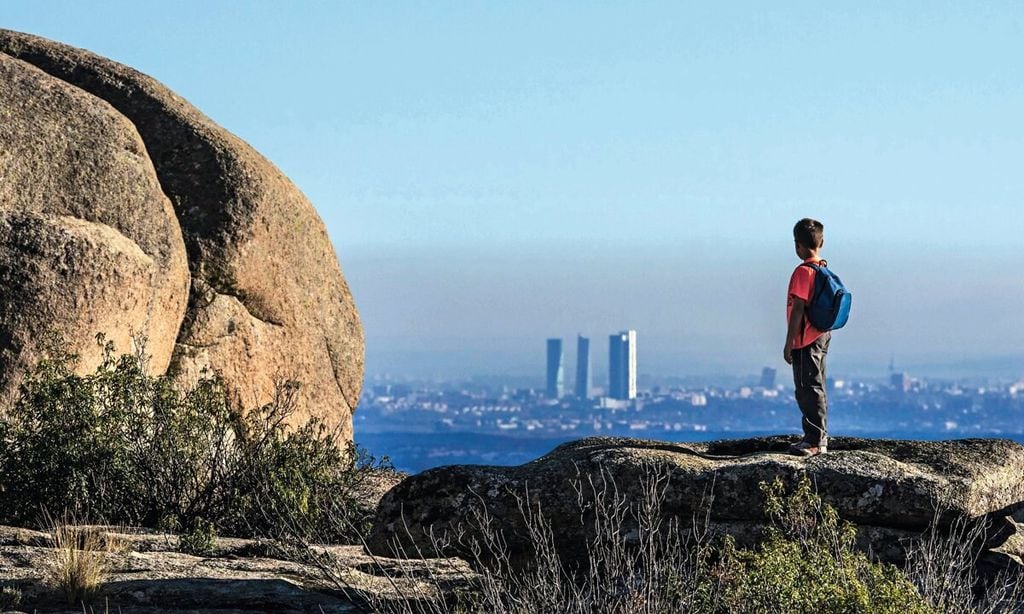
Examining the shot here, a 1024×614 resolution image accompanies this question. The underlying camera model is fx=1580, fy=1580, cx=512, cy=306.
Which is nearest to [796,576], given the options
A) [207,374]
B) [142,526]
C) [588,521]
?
→ [588,521]

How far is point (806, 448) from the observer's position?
44.3ft

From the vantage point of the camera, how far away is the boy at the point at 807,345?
13.6 meters

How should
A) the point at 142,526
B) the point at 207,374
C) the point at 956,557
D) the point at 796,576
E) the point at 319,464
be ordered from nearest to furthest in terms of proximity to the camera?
the point at 796,576
the point at 956,557
the point at 142,526
the point at 319,464
the point at 207,374

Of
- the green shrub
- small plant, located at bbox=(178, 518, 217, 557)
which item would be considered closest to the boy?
the green shrub

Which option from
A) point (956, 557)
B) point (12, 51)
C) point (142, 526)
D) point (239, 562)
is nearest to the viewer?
point (956, 557)

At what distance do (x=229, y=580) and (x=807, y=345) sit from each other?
5.25 metres

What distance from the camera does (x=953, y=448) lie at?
1361 cm

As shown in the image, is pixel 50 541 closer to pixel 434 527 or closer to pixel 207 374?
pixel 434 527

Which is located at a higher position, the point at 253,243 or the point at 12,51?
the point at 12,51

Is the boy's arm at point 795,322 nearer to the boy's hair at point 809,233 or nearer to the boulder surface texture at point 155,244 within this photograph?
the boy's hair at point 809,233

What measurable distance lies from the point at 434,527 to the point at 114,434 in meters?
5.13

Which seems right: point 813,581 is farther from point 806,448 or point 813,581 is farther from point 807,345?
point 807,345

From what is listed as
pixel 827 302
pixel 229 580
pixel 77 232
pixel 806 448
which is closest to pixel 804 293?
pixel 827 302

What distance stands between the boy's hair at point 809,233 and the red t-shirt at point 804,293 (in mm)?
144
